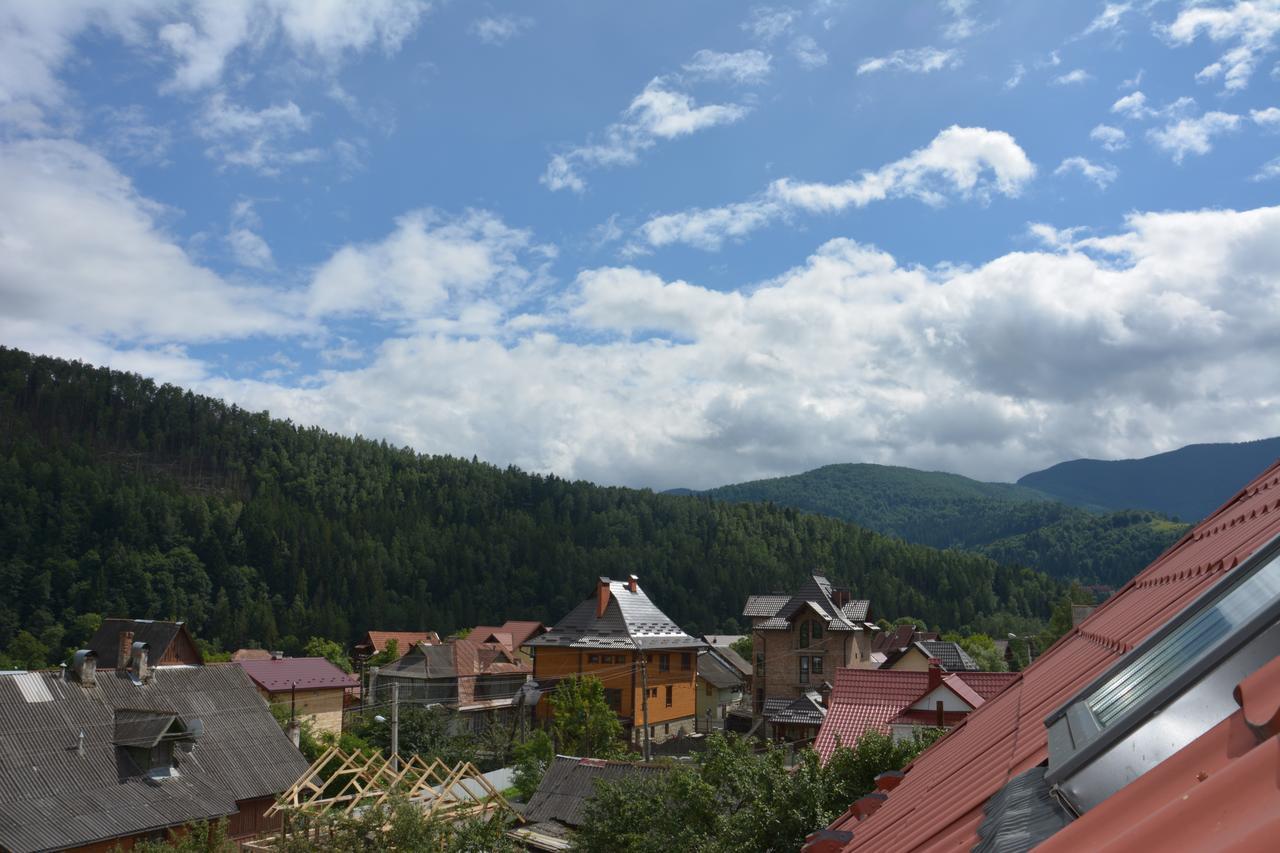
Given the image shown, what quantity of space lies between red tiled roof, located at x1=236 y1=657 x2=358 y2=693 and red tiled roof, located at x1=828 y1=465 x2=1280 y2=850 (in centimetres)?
4739

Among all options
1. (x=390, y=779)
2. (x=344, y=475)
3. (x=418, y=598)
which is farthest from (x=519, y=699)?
(x=344, y=475)

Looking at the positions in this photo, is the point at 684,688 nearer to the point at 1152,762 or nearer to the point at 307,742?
the point at 307,742

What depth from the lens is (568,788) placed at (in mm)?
28391

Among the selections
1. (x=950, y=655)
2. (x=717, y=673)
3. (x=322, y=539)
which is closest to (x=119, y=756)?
(x=950, y=655)

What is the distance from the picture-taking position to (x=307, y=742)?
42844 mm

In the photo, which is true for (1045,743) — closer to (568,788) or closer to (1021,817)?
(1021,817)

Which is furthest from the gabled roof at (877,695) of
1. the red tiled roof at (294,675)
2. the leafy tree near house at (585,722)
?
the red tiled roof at (294,675)

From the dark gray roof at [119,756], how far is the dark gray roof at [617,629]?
1777cm

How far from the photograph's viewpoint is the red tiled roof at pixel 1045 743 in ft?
4.47

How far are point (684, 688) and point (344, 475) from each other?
14653 cm

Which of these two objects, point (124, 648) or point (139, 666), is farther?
point (124, 648)

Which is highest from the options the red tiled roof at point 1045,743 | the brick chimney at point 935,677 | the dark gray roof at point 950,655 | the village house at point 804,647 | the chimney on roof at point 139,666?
the red tiled roof at point 1045,743

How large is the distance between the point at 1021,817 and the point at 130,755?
33.4 m

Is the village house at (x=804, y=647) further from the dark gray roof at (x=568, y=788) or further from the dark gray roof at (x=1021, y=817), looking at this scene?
the dark gray roof at (x=1021, y=817)
